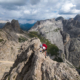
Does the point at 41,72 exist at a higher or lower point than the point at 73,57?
higher

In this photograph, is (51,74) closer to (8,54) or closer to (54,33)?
(8,54)

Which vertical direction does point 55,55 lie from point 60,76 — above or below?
below

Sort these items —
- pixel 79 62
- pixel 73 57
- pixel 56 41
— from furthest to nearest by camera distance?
1. pixel 56 41
2. pixel 73 57
3. pixel 79 62

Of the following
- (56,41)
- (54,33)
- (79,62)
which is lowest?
(79,62)

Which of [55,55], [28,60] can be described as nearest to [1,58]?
[28,60]

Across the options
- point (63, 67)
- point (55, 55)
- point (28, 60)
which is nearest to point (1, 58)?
point (28, 60)

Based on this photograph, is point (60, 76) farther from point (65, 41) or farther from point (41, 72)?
point (65, 41)

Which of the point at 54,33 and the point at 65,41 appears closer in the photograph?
the point at 65,41

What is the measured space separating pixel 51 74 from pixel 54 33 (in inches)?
6643

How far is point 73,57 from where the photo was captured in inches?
4471

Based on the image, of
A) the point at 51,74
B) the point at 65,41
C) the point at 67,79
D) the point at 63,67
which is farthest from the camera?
the point at 65,41

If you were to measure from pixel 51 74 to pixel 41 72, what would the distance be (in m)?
1.98

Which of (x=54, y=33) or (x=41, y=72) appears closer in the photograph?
(x=41, y=72)

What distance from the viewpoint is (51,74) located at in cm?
1189
